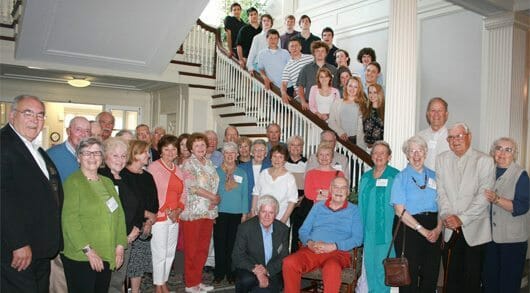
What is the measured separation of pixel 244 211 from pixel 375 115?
1.76 meters

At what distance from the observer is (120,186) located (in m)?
3.02

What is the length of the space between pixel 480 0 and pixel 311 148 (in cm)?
280

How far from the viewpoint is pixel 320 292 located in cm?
405

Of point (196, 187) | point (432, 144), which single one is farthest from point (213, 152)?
point (432, 144)

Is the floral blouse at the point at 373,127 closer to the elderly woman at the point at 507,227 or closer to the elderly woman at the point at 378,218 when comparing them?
the elderly woman at the point at 378,218

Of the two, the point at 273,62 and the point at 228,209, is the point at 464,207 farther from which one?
the point at 273,62

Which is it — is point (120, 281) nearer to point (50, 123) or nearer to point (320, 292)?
Result: point (320, 292)

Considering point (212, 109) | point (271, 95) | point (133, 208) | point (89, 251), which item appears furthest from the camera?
point (212, 109)

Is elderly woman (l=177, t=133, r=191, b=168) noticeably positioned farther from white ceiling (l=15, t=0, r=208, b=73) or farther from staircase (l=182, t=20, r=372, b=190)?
white ceiling (l=15, t=0, r=208, b=73)

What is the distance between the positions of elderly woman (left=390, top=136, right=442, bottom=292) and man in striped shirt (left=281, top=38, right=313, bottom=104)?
9.96ft

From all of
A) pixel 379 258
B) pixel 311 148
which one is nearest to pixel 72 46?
pixel 311 148

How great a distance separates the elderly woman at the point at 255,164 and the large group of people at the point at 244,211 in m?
0.23

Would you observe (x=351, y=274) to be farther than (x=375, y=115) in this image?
No

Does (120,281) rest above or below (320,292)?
above
